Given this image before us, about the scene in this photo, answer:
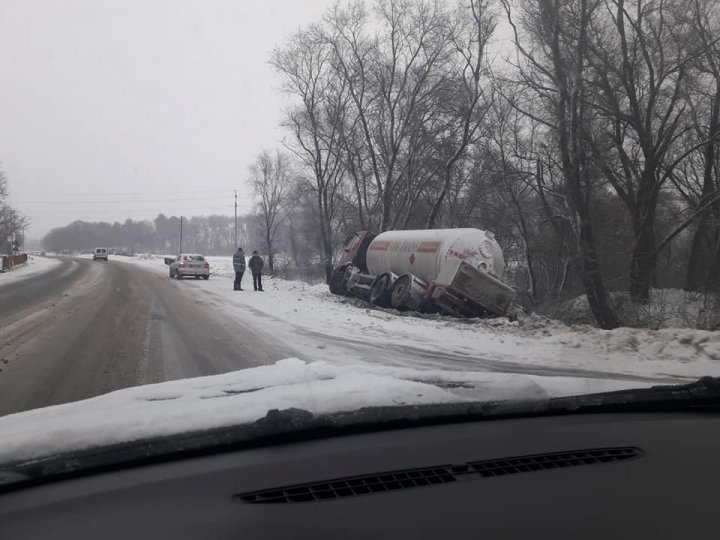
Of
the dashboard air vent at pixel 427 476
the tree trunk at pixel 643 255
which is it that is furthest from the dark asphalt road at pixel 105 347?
the tree trunk at pixel 643 255

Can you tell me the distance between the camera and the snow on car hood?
2.44m

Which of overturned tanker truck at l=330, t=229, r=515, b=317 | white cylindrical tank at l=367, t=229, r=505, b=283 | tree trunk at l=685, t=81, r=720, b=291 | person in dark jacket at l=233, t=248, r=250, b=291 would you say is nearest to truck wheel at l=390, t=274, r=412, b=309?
overturned tanker truck at l=330, t=229, r=515, b=317

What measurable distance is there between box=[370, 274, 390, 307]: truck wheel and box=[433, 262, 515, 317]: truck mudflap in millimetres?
2633

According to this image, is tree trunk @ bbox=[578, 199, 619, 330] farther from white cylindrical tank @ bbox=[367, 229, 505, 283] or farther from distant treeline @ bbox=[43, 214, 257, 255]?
distant treeline @ bbox=[43, 214, 257, 255]

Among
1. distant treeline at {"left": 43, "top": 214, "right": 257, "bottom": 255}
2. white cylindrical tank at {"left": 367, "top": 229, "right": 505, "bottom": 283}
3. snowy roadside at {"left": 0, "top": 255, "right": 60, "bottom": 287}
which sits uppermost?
distant treeline at {"left": 43, "top": 214, "right": 257, "bottom": 255}

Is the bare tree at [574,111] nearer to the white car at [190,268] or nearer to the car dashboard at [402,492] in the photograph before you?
the car dashboard at [402,492]

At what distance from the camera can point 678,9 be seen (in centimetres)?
1850

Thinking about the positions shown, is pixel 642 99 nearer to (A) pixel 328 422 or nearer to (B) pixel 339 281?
(B) pixel 339 281

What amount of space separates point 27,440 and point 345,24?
31009mm

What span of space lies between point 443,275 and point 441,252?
3.02ft

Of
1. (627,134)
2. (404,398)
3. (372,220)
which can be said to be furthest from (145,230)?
A: (404,398)

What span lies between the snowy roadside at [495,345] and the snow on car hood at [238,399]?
4.62 metres

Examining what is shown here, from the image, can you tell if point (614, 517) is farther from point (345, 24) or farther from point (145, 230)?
point (145, 230)

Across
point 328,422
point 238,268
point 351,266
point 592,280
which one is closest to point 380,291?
point 351,266
